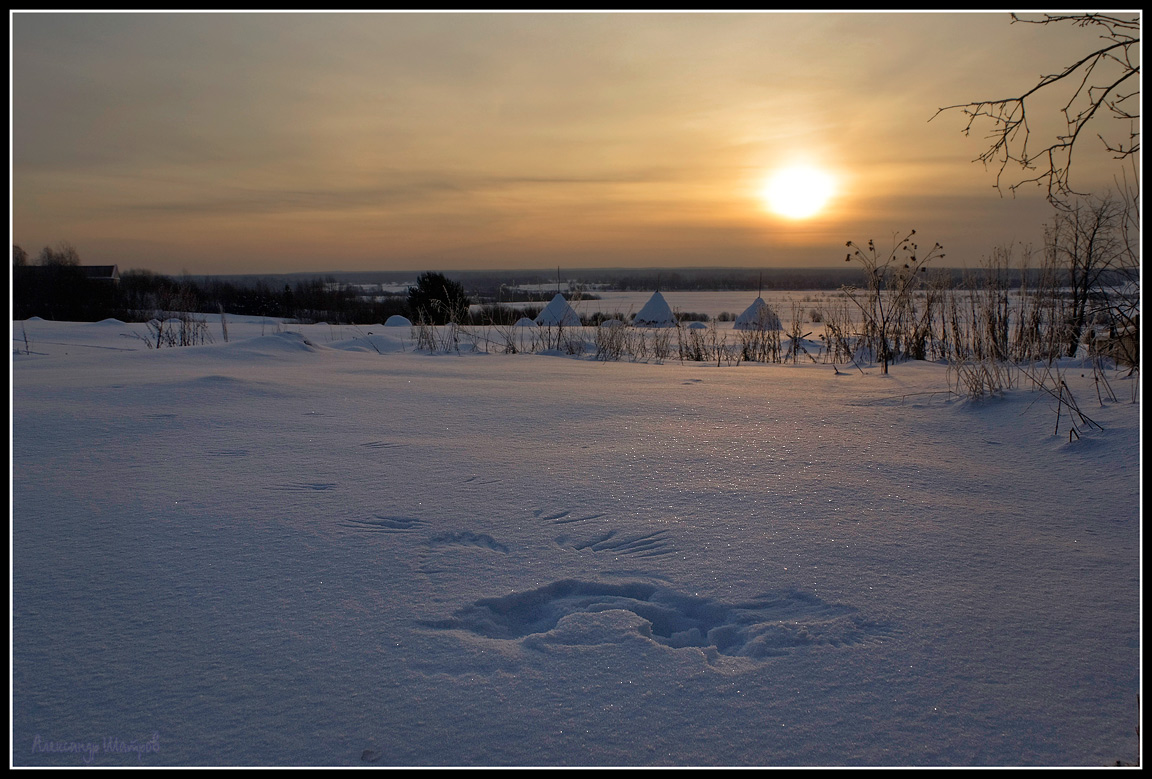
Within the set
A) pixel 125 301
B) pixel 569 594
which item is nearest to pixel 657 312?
pixel 569 594

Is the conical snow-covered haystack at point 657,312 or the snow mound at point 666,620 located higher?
the conical snow-covered haystack at point 657,312

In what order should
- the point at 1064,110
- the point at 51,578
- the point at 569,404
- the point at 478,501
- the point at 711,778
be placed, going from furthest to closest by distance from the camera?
the point at 569,404, the point at 1064,110, the point at 478,501, the point at 51,578, the point at 711,778

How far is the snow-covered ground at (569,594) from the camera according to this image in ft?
3.71

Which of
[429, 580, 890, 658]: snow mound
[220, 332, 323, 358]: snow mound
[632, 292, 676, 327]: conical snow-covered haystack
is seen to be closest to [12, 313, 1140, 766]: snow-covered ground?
[429, 580, 890, 658]: snow mound

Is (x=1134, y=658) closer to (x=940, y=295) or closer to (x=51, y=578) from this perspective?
(x=51, y=578)

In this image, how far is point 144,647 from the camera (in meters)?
1.34

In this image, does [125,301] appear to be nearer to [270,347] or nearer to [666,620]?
[270,347]

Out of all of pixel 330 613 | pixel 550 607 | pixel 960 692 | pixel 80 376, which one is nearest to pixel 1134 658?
pixel 960 692

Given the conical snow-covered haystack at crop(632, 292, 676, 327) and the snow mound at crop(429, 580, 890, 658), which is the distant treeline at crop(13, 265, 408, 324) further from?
the snow mound at crop(429, 580, 890, 658)

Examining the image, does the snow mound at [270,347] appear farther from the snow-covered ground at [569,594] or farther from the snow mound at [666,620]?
the snow mound at [666,620]

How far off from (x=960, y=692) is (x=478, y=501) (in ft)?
4.58

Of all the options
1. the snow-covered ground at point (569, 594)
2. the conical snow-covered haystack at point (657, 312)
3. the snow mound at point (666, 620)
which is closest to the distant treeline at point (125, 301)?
the conical snow-covered haystack at point (657, 312)

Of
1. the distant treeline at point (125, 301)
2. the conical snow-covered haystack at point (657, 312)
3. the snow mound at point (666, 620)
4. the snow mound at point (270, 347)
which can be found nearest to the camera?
the snow mound at point (666, 620)

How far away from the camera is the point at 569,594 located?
1606 mm
